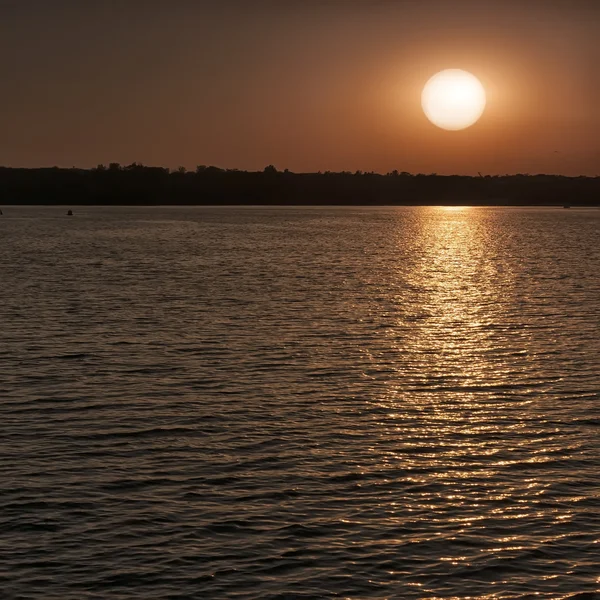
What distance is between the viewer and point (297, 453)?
30203 mm

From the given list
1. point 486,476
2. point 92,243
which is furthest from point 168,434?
point 92,243

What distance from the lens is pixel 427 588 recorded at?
67.8 feet

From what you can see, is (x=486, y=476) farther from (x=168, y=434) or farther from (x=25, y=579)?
(x=25, y=579)

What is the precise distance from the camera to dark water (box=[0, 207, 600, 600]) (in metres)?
21.5

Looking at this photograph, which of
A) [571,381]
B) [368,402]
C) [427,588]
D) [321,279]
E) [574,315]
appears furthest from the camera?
[321,279]

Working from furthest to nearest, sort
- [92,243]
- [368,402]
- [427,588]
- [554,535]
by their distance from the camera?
[92,243] → [368,402] → [554,535] → [427,588]

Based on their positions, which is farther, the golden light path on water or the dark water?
the golden light path on water

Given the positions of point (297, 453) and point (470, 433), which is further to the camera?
point (470, 433)

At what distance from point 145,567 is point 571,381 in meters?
25.2

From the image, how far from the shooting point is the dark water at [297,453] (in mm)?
21516

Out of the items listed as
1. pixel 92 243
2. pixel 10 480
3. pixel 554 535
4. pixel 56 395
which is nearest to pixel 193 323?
pixel 56 395

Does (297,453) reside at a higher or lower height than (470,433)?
higher

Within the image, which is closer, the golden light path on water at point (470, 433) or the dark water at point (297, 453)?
the dark water at point (297, 453)

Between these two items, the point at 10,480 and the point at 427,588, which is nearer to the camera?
the point at 427,588
